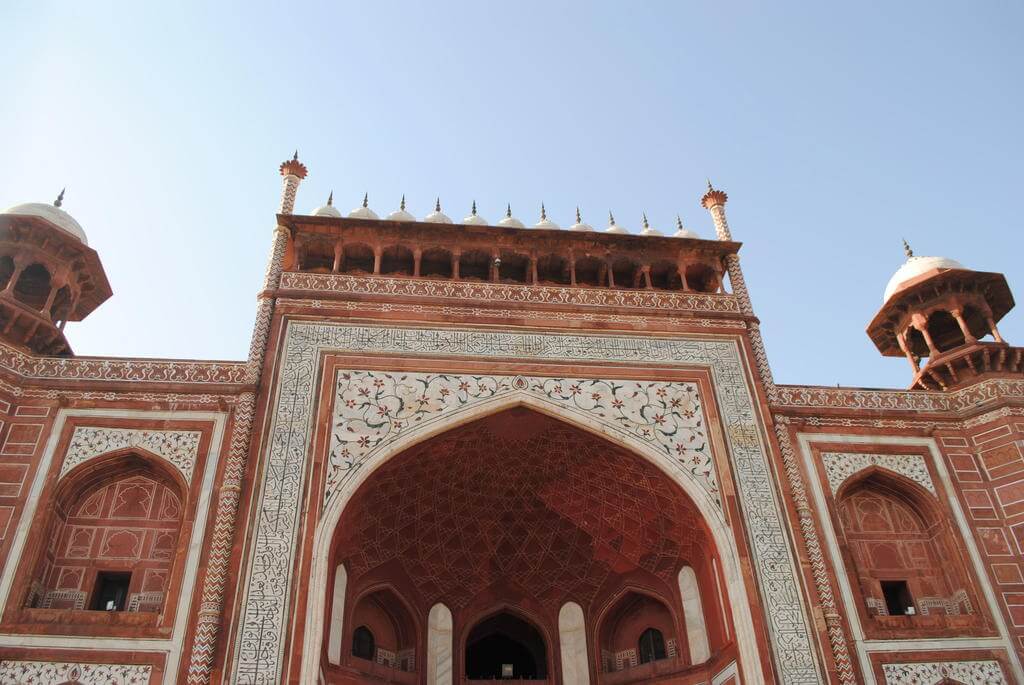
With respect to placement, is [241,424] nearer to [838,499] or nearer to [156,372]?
[156,372]

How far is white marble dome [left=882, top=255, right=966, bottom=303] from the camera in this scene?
1127cm

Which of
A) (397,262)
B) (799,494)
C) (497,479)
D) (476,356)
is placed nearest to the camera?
(799,494)

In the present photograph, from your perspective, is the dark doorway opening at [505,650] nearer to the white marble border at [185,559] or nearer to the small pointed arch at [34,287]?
the white marble border at [185,559]

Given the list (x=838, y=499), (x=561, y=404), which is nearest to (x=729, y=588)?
(x=838, y=499)

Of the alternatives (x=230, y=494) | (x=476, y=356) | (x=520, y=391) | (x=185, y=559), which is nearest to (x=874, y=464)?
(x=520, y=391)

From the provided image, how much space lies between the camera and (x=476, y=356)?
989cm

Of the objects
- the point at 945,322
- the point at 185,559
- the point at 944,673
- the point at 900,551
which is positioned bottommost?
the point at 944,673

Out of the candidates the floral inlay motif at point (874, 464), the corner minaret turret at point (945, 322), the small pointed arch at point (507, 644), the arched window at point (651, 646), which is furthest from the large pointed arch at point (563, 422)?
the corner minaret turret at point (945, 322)

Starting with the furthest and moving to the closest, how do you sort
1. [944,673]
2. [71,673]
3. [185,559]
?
1. [944,673]
2. [185,559]
3. [71,673]

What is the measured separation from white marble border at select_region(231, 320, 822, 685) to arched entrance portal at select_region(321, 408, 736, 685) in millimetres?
662

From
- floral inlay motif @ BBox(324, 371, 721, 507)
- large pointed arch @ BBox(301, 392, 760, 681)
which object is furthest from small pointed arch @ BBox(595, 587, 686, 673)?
floral inlay motif @ BBox(324, 371, 721, 507)

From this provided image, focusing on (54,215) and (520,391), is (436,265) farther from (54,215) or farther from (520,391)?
(54,215)

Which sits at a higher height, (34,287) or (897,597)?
(34,287)

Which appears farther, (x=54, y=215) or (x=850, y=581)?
(x=54, y=215)
